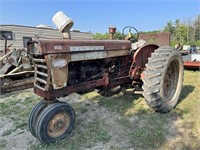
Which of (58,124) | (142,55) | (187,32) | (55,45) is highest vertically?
(187,32)

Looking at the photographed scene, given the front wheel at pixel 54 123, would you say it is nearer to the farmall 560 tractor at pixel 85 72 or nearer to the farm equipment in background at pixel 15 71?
the farmall 560 tractor at pixel 85 72

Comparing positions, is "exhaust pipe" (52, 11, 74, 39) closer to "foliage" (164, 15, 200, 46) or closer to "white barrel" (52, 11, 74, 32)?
"white barrel" (52, 11, 74, 32)

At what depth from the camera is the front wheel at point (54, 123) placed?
2701 mm

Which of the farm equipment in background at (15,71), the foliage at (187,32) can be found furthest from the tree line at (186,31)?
the farm equipment in background at (15,71)

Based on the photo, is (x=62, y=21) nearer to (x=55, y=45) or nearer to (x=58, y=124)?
(x=55, y=45)

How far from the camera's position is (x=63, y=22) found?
3.27 metres

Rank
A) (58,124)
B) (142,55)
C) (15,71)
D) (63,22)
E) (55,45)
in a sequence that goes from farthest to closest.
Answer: (15,71), (142,55), (63,22), (58,124), (55,45)

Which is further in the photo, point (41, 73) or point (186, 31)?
point (186, 31)

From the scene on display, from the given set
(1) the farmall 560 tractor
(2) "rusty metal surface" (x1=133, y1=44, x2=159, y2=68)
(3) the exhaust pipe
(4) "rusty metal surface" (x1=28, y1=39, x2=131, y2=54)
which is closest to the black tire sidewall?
(1) the farmall 560 tractor

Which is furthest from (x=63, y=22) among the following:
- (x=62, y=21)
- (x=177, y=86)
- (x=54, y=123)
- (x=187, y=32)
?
(x=187, y=32)

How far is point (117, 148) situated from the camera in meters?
2.69

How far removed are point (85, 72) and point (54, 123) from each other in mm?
948

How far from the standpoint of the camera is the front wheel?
2.70 metres

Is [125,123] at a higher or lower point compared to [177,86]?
lower
